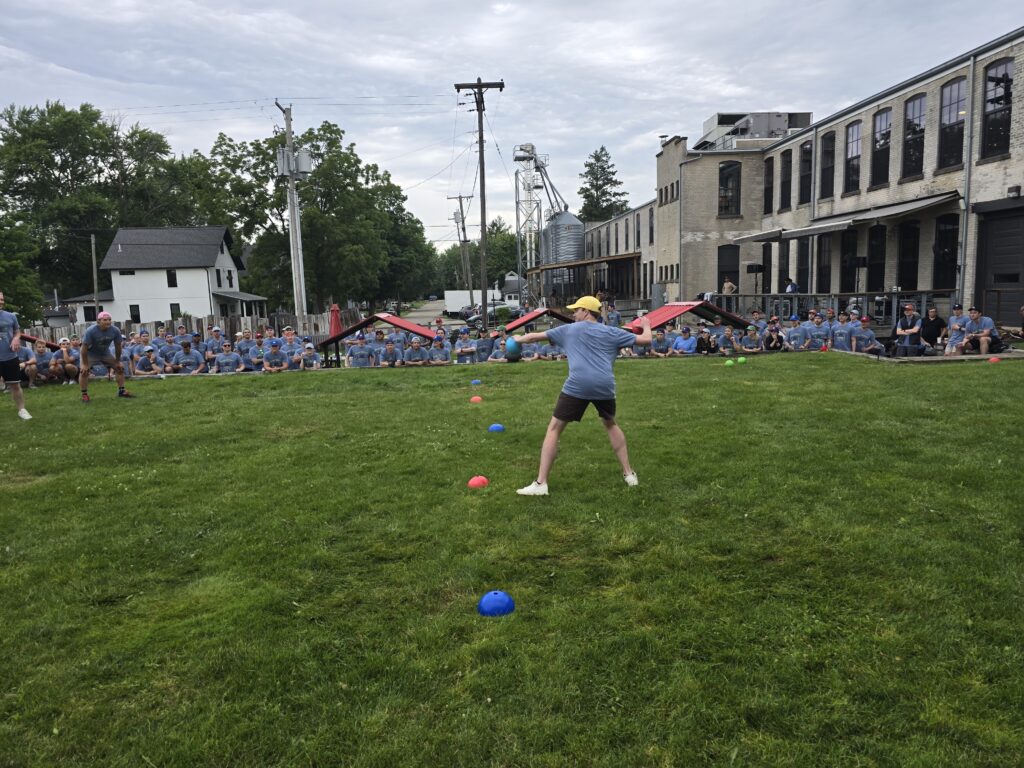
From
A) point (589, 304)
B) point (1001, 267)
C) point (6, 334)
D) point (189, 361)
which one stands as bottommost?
point (189, 361)

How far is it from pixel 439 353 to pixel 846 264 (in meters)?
16.2

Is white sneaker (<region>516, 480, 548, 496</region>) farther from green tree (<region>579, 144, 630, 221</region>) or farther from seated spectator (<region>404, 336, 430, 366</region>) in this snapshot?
green tree (<region>579, 144, 630, 221</region>)

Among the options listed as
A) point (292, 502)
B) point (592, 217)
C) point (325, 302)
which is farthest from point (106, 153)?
point (292, 502)

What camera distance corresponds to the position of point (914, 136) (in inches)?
918

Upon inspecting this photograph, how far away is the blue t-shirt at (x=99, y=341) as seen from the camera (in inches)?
490

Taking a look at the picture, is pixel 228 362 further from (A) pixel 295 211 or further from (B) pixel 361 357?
(A) pixel 295 211

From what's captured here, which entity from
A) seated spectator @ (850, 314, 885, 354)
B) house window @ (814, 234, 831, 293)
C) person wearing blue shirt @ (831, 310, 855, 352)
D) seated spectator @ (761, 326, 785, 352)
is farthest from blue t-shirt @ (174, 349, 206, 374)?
house window @ (814, 234, 831, 293)

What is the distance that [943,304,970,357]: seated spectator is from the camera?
51.7 ft

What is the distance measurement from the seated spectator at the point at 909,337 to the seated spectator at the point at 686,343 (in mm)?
4380

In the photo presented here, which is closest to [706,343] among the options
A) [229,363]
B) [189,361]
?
[229,363]

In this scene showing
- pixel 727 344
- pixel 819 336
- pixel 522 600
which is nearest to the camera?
pixel 522 600

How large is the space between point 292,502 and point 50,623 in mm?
2399

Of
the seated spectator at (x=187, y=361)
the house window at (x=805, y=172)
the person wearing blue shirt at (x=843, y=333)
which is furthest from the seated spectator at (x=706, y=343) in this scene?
the house window at (x=805, y=172)

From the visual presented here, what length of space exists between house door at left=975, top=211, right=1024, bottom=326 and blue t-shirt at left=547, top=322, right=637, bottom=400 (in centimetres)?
1738
